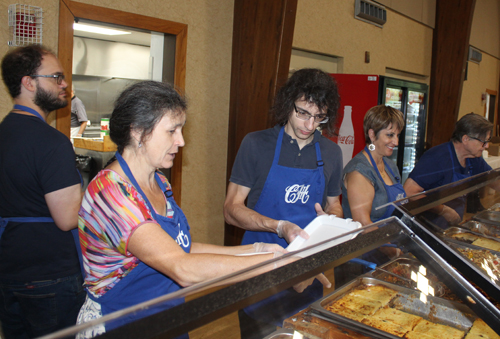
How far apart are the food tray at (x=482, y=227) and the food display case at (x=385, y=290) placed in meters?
0.58

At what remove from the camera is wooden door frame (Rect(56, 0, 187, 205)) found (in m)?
2.73

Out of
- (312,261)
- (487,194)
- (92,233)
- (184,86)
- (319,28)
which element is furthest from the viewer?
(319,28)

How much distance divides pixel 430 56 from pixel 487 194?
19.3 ft

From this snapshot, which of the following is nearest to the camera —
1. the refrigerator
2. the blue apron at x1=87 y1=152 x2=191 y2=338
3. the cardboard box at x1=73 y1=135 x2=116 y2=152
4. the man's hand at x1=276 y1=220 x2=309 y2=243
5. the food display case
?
the food display case

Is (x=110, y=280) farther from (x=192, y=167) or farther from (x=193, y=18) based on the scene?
(x=193, y=18)

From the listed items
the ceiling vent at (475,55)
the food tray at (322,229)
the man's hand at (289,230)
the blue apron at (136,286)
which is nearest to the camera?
the blue apron at (136,286)

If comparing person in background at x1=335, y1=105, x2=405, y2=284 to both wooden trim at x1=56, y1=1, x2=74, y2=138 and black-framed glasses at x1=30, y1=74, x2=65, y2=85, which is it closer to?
black-framed glasses at x1=30, y1=74, x2=65, y2=85

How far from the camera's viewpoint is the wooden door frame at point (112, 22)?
2.73 metres

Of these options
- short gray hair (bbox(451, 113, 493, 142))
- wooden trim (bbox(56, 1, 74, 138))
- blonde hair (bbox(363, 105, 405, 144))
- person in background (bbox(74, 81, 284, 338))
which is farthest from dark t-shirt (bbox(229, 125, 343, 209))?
wooden trim (bbox(56, 1, 74, 138))

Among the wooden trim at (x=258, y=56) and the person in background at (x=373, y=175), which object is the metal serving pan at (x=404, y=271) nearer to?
the person in background at (x=373, y=175)

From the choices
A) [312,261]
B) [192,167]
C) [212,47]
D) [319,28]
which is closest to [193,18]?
[212,47]

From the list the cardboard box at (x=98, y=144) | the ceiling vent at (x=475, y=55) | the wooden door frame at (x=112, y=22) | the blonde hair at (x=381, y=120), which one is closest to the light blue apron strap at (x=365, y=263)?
the blonde hair at (x=381, y=120)

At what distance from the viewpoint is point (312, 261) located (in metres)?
0.96

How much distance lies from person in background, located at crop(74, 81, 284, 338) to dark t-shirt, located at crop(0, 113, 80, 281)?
639 mm
